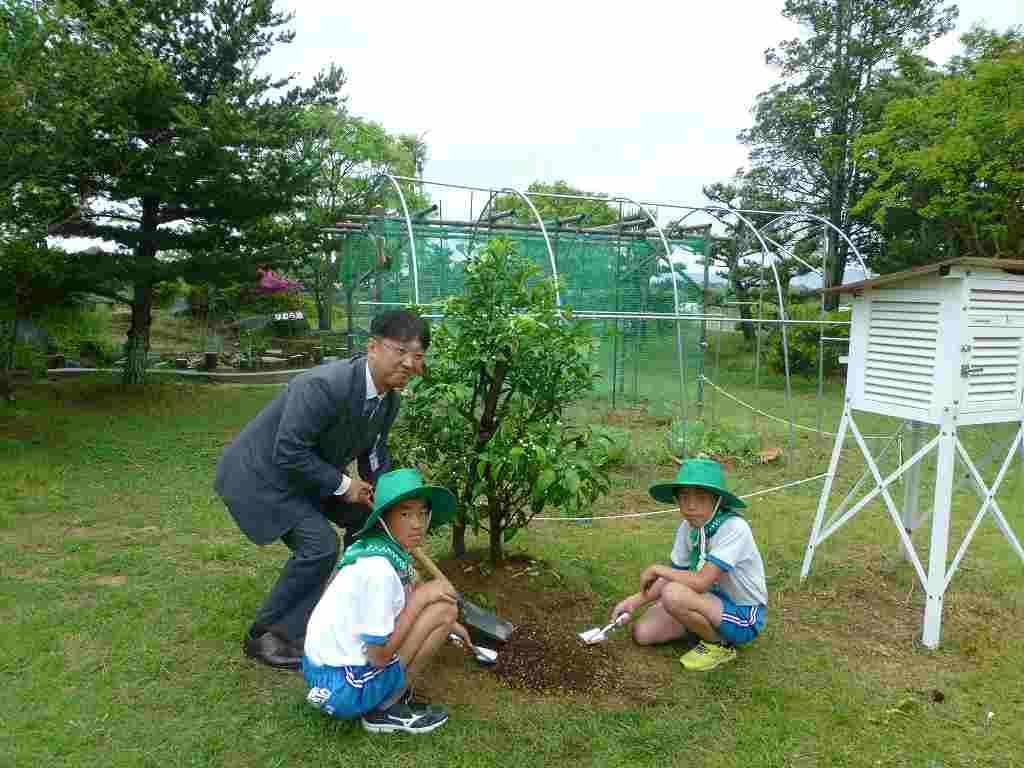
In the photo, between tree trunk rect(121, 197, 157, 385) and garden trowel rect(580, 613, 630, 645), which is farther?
tree trunk rect(121, 197, 157, 385)

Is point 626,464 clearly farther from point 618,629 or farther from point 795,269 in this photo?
point 795,269

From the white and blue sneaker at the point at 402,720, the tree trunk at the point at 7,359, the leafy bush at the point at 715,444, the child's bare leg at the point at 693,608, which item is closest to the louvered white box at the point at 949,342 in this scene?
the child's bare leg at the point at 693,608

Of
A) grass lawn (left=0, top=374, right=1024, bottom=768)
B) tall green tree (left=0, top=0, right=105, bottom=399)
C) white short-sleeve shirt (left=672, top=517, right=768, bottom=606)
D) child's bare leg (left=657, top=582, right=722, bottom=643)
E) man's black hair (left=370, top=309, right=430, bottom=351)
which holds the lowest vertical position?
grass lawn (left=0, top=374, right=1024, bottom=768)

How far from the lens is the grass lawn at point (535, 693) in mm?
2693

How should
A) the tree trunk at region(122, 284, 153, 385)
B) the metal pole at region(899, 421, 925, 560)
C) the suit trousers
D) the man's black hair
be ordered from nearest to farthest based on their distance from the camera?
1. the man's black hair
2. the suit trousers
3. the metal pole at region(899, 421, 925, 560)
4. the tree trunk at region(122, 284, 153, 385)

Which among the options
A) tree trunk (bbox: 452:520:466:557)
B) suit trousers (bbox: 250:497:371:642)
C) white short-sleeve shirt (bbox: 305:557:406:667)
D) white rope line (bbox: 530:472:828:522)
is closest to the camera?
white short-sleeve shirt (bbox: 305:557:406:667)

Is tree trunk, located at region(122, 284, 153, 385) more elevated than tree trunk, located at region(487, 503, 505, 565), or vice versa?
tree trunk, located at region(122, 284, 153, 385)

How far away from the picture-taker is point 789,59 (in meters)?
20.3

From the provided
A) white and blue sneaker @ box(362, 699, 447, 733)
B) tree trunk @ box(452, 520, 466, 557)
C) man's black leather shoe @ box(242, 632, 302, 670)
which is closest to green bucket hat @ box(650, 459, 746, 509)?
tree trunk @ box(452, 520, 466, 557)

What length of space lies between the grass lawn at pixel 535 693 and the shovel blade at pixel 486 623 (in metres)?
0.18

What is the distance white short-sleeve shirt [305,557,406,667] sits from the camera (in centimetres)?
249

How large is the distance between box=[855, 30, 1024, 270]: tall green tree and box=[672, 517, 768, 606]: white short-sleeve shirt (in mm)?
9154

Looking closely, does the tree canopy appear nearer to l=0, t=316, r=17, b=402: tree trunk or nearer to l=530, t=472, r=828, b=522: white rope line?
l=0, t=316, r=17, b=402: tree trunk

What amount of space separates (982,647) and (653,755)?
1.97 metres
